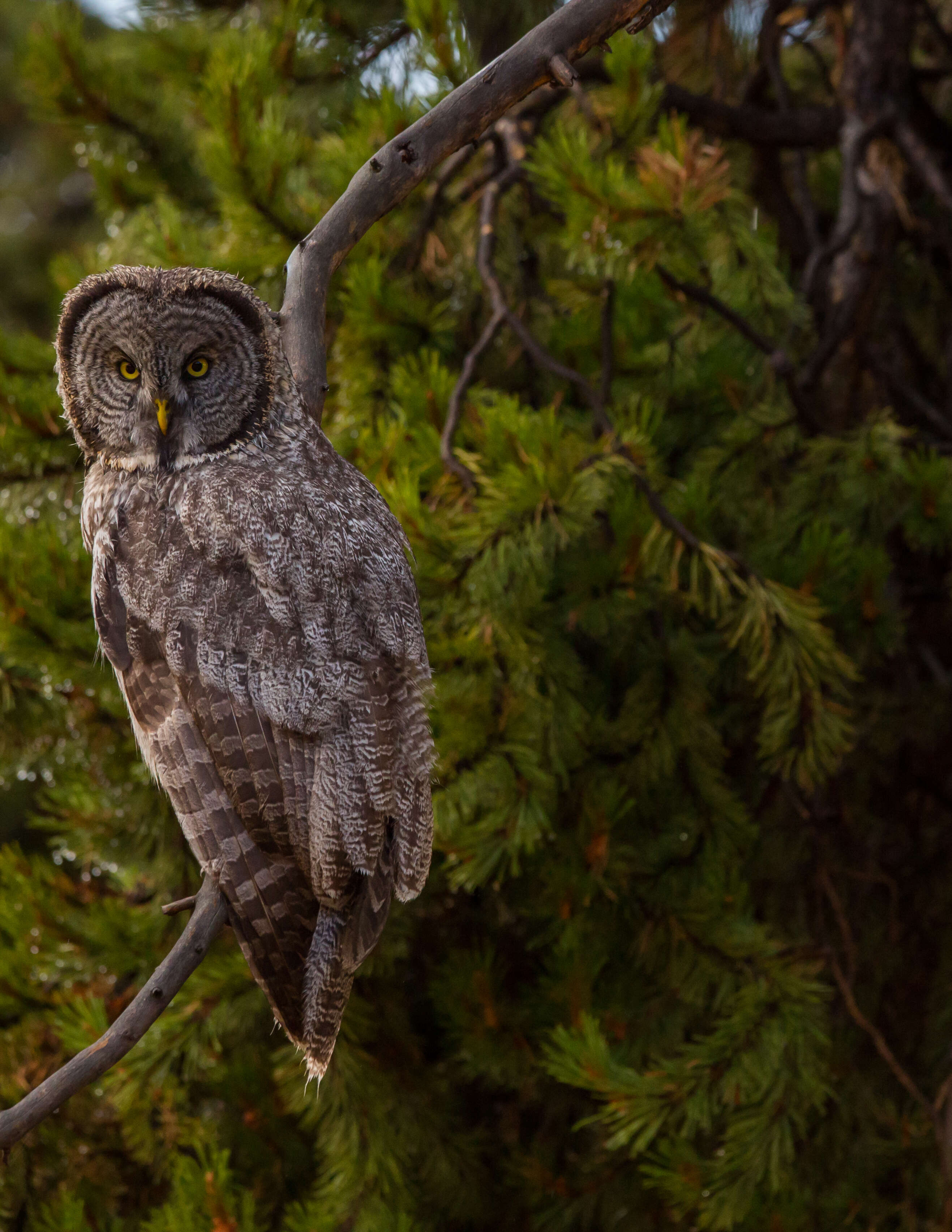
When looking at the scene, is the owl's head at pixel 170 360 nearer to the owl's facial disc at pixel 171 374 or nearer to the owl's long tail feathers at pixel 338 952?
the owl's facial disc at pixel 171 374

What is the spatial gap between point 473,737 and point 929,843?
1283 mm

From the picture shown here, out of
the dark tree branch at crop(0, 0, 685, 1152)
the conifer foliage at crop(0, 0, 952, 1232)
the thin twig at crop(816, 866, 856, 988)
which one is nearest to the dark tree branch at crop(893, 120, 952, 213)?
the conifer foliage at crop(0, 0, 952, 1232)

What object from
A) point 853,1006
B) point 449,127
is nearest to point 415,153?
point 449,127

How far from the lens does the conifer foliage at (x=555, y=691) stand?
1.71 metres

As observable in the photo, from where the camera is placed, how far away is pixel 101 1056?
44.1 inches

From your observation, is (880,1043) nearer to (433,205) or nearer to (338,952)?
(338,952)

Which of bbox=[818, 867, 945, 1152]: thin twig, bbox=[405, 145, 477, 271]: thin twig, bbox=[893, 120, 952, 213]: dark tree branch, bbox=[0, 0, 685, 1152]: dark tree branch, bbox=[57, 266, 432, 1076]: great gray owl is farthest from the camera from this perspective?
bbox=[893, 120, 952, 213]: dark tree branch

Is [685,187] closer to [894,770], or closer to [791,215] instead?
[791,215]

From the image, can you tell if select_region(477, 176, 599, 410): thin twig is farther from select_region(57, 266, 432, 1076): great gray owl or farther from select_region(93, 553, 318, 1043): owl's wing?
select_region(93, 553, 318, 1043): owl's wing

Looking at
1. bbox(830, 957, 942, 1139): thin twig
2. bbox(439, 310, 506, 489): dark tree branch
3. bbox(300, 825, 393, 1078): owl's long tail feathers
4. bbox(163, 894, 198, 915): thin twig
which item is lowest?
bbox(830, 957, 942, 1139): thin twig

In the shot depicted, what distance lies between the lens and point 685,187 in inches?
68.1

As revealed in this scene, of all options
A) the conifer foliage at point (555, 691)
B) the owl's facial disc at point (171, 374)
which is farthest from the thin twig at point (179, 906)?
the owl's facial disc at point (171, 374)

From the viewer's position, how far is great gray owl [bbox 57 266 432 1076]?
4.73 feet

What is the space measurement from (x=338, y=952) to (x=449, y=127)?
101cm
